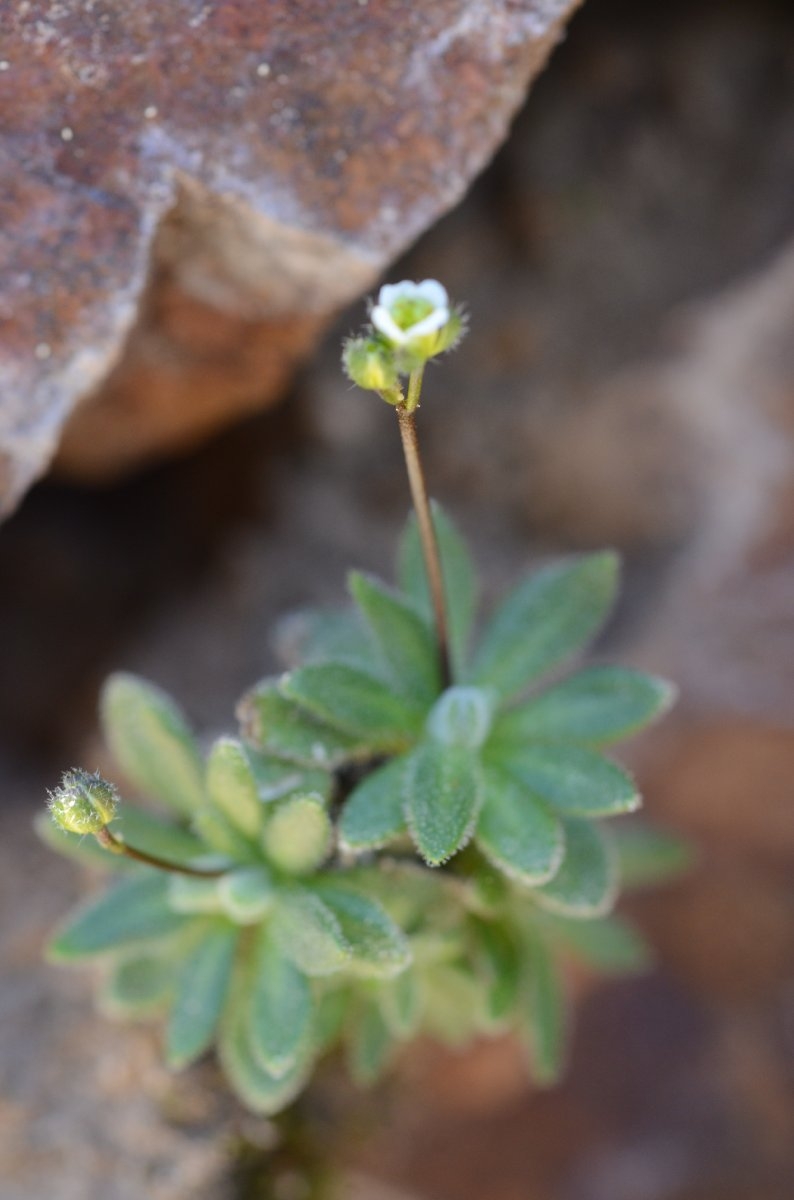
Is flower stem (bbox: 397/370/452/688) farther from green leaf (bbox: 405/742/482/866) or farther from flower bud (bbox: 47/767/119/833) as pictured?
flower bud (bbox: 47/767/119/833)

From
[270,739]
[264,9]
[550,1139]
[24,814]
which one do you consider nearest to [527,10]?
[264,9]

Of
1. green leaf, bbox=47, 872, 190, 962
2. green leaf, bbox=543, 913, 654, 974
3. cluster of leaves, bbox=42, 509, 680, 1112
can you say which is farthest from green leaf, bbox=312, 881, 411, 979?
green leaf, bbox=543, 913, 654, 974

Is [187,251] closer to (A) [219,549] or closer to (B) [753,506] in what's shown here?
(A) [219,549]

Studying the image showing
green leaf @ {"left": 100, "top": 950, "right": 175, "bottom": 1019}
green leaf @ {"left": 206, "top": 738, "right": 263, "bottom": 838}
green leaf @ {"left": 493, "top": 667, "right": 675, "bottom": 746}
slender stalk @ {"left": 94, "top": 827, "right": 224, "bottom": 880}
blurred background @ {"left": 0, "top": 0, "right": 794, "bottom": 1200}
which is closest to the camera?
slender stalk @ {"left": 94, "top": 827, "right": 224, "bottom": 880}

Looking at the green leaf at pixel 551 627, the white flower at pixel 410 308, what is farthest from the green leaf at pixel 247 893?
the white flower at pixel 410 308

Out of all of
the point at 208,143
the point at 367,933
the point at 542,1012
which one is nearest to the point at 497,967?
the point at 542,1012

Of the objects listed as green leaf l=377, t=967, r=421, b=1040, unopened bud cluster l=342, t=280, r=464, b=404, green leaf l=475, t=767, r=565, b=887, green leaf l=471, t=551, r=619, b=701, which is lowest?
green leaf l=377, t=967, r=421, b=1040
